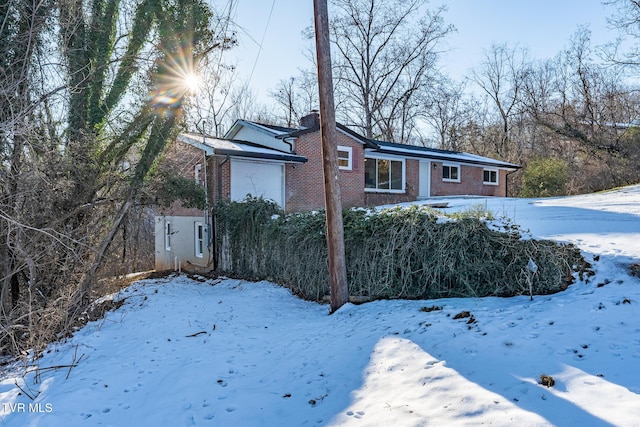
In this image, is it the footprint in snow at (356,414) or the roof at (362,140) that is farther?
the roof at (362,140)

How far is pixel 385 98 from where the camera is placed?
32.7 meters

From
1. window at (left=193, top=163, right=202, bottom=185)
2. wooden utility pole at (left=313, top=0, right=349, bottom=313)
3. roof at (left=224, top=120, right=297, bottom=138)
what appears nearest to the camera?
wooden utility pole at (left=313, top=0, right=349, bottom=313)

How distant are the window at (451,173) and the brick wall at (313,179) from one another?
253 inches

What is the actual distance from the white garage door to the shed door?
8559 millimetres

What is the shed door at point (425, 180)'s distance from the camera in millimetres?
20562

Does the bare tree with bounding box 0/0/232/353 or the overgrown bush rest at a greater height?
the bare tree with bounding box 0/0/232/353

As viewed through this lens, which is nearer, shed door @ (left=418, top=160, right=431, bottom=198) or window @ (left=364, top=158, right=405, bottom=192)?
window @ (left=364, top=158, right=405, bottom=192)

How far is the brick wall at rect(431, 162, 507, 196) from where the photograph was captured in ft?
69.6

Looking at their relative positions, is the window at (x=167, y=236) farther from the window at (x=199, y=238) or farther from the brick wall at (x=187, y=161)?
the window at (x=199, y=238)

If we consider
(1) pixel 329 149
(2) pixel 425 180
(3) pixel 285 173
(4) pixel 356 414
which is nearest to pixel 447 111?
(2) pixel 425 180

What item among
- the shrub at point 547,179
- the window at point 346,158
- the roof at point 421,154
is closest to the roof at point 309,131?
the window at point 346,158

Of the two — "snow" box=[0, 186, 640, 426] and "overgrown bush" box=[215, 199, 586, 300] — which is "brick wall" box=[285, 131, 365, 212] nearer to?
"overgrown bush" box=[215, 199, 586, 300]

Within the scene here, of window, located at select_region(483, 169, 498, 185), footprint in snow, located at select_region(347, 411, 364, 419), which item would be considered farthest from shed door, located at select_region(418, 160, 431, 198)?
footprint in snow, located at select_region(347, 411, 364, 419)

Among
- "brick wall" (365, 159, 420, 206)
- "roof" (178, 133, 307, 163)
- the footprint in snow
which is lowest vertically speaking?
the footprint in snow
